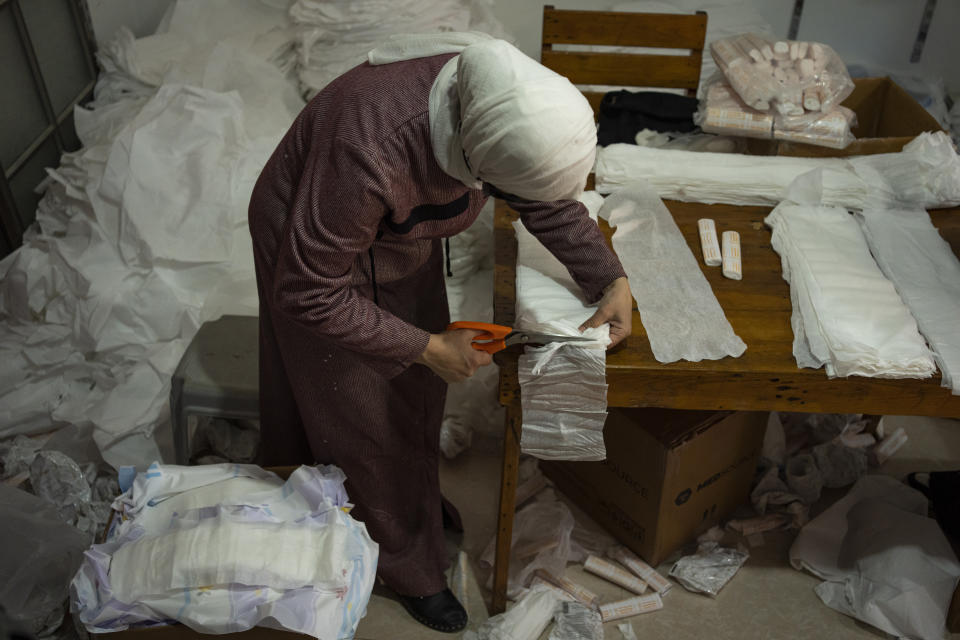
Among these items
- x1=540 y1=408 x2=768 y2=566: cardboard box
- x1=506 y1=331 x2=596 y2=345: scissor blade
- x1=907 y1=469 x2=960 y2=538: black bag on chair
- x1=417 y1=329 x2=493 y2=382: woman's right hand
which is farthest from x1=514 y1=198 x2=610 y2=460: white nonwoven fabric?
x1=907 y1=469 x2=960 y2=538: black bag on chair

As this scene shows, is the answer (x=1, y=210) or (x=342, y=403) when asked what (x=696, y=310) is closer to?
(x=342, y=403)

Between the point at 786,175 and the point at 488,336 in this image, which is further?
the point at 786,175

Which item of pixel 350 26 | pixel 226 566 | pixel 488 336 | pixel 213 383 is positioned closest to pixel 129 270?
pixel 213 383

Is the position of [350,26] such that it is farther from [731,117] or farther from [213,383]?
[213,383]

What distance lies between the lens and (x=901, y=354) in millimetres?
1574

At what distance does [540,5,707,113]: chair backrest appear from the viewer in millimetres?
2570

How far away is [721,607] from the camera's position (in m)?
2.03

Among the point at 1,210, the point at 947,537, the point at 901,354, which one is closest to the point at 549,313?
the point at 901,354

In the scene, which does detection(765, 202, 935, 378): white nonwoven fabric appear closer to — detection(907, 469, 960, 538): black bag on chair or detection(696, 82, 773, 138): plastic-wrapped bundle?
detection(696, 82, 773, 138): plastic-wrapped bundle

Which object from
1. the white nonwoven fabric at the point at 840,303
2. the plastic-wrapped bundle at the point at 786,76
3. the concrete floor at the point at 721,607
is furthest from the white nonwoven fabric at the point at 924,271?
the concrete floor at the point at 721,607

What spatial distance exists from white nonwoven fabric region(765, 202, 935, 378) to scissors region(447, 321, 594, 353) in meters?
0.47

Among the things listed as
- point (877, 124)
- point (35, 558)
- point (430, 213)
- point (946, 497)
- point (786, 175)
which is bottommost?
point (946, 497)

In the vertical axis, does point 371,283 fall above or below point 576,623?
above

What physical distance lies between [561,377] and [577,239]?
10.6 inches
